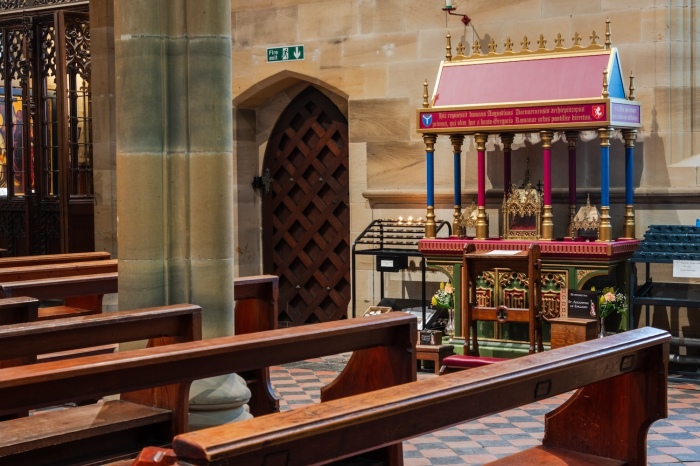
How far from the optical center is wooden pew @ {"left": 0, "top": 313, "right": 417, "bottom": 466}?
3.68 m

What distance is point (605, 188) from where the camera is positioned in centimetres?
841

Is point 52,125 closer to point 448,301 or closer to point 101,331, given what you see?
point 448,301

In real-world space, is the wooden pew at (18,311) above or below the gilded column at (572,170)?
below

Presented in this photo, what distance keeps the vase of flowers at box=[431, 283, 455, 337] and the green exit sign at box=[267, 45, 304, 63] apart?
3.17m

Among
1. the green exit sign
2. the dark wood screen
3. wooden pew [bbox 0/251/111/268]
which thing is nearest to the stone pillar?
wooden pew [bbox 0/251/111/268]

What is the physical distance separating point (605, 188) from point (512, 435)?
2612mm

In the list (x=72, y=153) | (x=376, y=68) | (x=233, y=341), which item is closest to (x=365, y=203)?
(x=376, y=68)

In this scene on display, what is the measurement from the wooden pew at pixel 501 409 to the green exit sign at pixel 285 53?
7.10 metres

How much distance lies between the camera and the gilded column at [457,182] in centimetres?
902

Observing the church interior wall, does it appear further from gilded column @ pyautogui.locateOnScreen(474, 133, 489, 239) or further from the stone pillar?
the stone pillar

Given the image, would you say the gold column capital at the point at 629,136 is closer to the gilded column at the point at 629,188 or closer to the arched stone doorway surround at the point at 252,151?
the gilded column at the point at 629,188

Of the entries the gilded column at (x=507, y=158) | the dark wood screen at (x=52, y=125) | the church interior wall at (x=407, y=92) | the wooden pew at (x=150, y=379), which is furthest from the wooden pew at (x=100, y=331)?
the dark wood screen at (x=52, y=125)

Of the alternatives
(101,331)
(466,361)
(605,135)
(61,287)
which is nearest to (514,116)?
(605,135)

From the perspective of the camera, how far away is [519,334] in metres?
8.59
